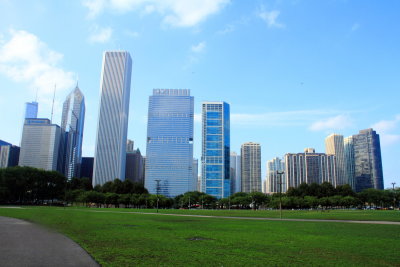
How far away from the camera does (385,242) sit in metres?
16.8

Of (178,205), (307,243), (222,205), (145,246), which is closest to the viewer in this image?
(145,246)

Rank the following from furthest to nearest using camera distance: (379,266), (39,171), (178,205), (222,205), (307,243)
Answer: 1. (178,205)
2. (222,205)
3. (39,171)
4. (307,243)
5. (379,266)

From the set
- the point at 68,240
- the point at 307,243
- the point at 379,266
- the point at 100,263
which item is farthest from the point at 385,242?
the point at 68,240

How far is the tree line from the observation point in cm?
10175

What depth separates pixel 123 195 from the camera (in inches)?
4503

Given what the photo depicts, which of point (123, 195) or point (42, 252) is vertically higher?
point (123, 195)

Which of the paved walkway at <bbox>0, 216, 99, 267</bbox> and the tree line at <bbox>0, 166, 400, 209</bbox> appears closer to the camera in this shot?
the paved walkway at <bbox>0, 216, 99, 267</bbox>

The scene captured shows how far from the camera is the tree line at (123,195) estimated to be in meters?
102

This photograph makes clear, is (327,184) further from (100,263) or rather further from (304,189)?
(100,263)

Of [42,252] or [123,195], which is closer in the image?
[42,252]

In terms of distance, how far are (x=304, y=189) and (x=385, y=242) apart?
116 metres

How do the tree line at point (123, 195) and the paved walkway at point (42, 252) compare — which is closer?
the paved walkway at point (42, 252)

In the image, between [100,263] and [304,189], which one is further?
[304,189]

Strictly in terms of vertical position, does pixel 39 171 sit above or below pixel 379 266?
above
